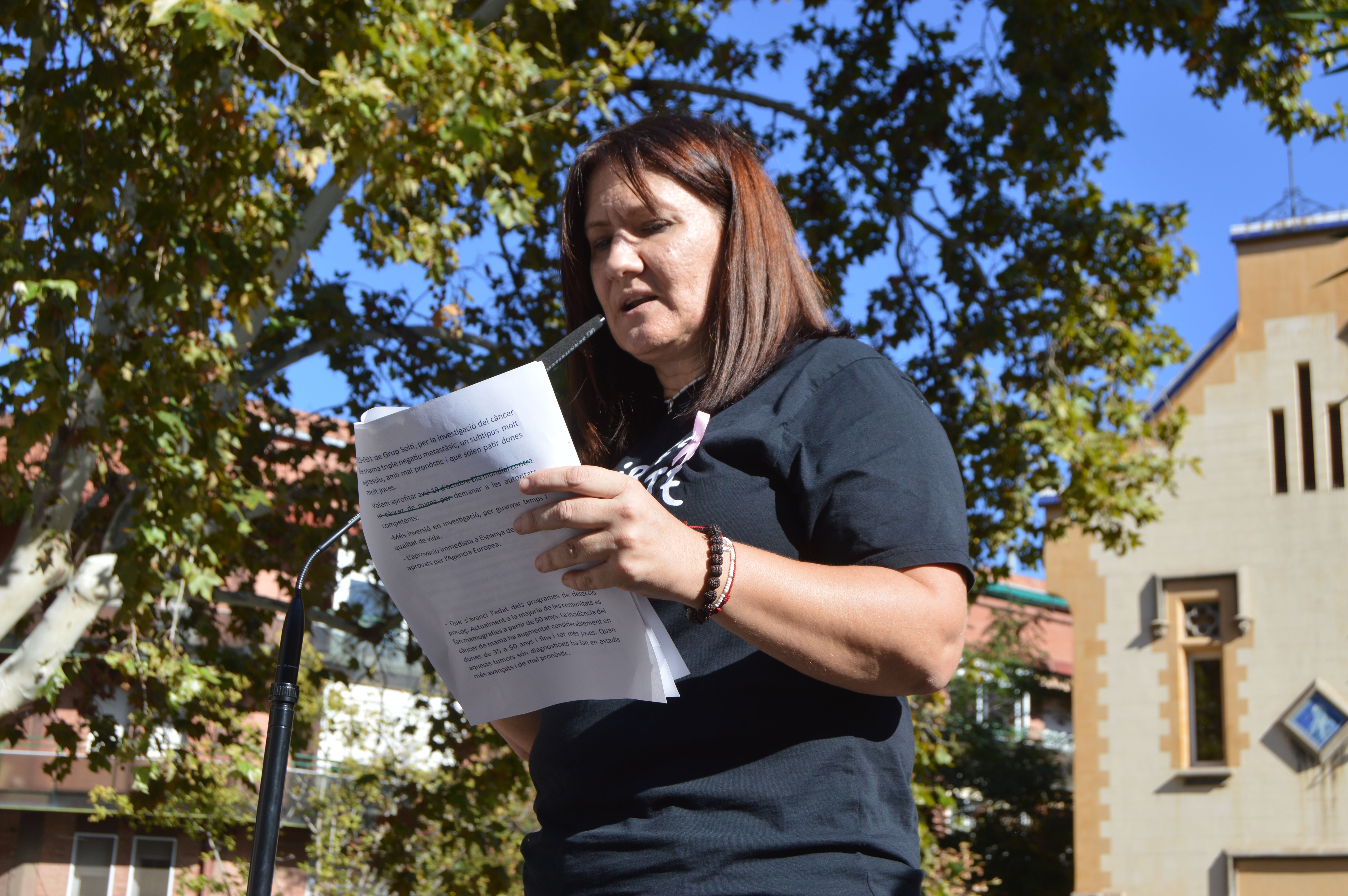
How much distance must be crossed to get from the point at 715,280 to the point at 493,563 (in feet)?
1.91

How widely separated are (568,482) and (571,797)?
1.62ft

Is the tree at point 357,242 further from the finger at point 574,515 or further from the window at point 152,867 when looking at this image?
the window at point 152,867

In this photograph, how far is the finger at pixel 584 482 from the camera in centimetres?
122

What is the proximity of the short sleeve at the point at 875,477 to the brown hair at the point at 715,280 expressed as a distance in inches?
6.6

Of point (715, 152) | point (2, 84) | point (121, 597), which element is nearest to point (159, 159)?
point (2, 84)

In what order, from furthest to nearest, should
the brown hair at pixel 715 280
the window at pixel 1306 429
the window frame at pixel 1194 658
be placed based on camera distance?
the window at pixel 1306 429 < the window frame at pixel 1194 658 < the brown hair at pixel 715 280

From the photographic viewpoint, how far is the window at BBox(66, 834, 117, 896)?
22516 mm

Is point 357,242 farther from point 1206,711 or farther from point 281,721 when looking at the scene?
point 1206,711

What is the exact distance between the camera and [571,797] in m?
1.52

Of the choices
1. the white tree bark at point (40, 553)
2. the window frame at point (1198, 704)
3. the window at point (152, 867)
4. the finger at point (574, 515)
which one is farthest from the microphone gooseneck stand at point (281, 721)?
the window at point (152, 867)

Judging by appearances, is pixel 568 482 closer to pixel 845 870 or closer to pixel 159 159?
pixel 845 870

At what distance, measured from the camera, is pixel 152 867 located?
2280cm

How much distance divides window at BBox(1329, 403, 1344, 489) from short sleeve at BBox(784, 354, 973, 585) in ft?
54.4

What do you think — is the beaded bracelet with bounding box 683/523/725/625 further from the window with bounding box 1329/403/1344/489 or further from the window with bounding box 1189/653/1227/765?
the window with bounding box 1329/403/1344/489
